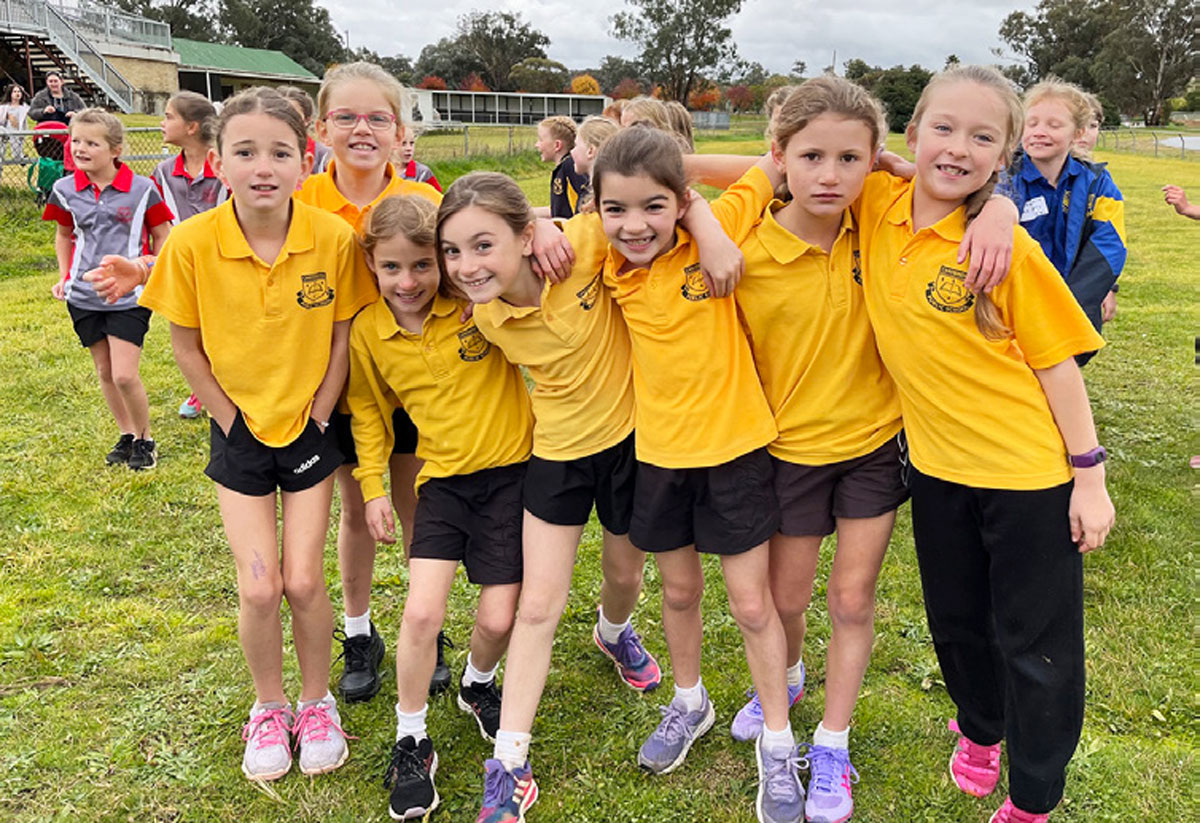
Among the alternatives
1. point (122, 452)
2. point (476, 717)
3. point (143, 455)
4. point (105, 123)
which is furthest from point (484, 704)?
point (105, 123)

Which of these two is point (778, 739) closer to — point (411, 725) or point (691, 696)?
point (691, 696)

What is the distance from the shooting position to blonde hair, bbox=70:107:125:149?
5.27 metres

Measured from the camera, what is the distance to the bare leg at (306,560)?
8.86 ft

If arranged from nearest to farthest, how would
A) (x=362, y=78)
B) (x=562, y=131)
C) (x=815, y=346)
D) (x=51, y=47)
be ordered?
(x=815, y=346) → (x=362, y=78) → (x=562, y=131) → (x=51, y=47)

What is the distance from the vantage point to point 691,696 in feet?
9.42

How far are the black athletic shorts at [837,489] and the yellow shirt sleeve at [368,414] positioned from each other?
3.97ft

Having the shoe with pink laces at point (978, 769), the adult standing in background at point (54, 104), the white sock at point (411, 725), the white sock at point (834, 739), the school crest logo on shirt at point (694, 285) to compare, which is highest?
the adult standing in background at point (54, 104)

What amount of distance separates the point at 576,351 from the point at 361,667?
1.54 m

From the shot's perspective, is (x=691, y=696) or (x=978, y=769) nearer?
(x=978, y=769)

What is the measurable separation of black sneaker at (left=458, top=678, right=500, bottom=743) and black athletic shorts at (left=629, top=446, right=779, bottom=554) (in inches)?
35.3

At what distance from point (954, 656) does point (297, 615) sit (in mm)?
1972

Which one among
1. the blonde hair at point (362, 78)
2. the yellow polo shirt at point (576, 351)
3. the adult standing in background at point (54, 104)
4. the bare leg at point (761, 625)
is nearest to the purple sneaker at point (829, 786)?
the bare leg at point (761, 625)

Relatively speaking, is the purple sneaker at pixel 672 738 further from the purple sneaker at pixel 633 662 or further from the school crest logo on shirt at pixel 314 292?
the school crest logo on shirt at pixel 314 292

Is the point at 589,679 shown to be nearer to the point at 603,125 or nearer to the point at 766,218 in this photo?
the point at 766,218
